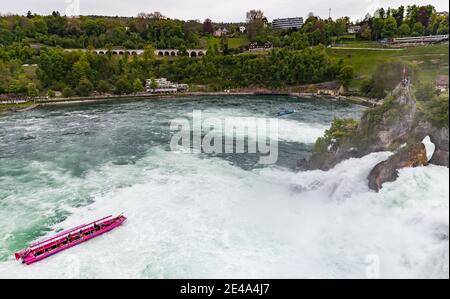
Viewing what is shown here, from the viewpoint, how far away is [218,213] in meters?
40.0

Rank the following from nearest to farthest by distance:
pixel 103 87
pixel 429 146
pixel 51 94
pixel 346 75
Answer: pixel 429 146 < pixel 51 94 < pixel 346 75 < pixel 103 87

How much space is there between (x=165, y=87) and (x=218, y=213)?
90.6m

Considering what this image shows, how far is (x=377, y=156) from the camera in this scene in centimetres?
4244

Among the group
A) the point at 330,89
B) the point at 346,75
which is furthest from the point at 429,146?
the point at 330,89

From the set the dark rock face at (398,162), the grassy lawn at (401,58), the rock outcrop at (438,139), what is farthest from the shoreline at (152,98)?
the dark rock face at (398,162)

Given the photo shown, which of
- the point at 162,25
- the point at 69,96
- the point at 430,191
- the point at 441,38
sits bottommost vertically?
the point at 430,191

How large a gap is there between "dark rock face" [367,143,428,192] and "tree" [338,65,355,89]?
8132 centimetres

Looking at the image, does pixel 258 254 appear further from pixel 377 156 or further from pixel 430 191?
pixel 377 156

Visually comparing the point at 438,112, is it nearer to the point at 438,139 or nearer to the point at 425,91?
the point at 438,139

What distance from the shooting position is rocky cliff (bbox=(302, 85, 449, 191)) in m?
37.7

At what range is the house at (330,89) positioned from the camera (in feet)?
382

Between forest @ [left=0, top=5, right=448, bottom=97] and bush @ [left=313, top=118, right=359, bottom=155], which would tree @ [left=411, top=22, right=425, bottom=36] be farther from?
bush @ [left=313, top=118, right=359, bottom=155]
